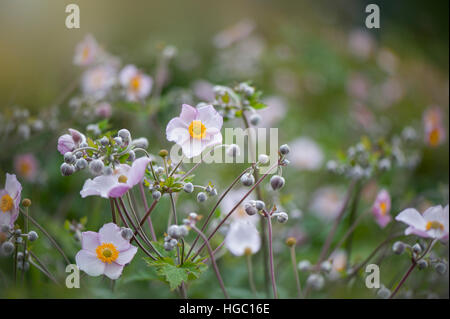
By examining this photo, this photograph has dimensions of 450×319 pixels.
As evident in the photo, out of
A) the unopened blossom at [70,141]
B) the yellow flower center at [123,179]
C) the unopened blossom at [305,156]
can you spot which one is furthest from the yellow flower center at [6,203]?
the unopened blossom at [305,156]

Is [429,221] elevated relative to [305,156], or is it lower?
lower

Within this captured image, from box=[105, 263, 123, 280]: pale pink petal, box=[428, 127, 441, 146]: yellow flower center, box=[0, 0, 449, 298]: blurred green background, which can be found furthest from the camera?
box=[428, 127, 441, 146]: yellow flower center

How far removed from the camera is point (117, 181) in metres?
0.75

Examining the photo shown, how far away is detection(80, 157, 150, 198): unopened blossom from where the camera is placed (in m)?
0.71

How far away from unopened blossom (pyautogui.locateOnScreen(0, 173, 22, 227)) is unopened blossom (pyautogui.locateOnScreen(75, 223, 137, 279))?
138 mm

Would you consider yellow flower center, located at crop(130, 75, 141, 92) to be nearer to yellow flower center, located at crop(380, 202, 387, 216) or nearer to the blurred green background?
the blurred green background

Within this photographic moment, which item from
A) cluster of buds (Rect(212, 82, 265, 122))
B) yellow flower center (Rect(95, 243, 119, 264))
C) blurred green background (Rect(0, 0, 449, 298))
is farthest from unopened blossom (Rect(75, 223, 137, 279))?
cluster of buds (Rect(212, 82, 265, 122))

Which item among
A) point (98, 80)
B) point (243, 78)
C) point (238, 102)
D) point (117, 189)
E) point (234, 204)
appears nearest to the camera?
point (117, 189)

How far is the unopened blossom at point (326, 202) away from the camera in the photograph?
1.76m

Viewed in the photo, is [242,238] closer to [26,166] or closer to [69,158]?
[69,158]

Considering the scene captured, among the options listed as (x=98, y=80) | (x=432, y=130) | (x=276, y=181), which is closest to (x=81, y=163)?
(x=276, y=181)
